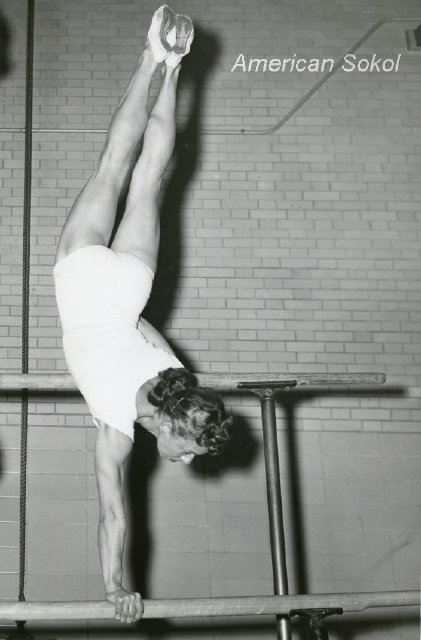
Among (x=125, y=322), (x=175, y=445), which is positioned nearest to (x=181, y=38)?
(x=125, y=322)

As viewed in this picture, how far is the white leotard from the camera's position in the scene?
2869 millimetres

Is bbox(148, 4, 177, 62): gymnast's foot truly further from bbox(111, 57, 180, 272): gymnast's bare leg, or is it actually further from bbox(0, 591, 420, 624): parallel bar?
bbox(0, 591, 420, 624): parallel bar

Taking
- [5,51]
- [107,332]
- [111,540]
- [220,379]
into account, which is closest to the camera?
[111,540]

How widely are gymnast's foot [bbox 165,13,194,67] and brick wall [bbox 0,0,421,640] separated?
2084 mm

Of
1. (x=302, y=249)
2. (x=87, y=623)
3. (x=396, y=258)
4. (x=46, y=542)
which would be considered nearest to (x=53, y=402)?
(x=46, y=542)

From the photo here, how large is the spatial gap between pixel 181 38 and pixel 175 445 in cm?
183

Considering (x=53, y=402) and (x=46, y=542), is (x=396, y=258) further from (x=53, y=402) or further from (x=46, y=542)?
(x=46, y=542)

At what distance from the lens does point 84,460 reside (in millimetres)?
4844

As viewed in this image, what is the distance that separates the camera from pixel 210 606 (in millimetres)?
2590

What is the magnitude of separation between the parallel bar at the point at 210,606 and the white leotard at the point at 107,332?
2.12 feet

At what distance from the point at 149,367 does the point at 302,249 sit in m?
2.80

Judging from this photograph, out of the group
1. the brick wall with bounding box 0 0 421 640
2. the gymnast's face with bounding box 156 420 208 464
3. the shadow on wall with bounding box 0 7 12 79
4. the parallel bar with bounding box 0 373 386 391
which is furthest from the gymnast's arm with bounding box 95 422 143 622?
the shadow on wall with bounding box 0 7 12 79

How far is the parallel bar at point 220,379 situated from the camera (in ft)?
10.0

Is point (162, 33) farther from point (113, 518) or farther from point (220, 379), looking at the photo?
point (113, 518)
